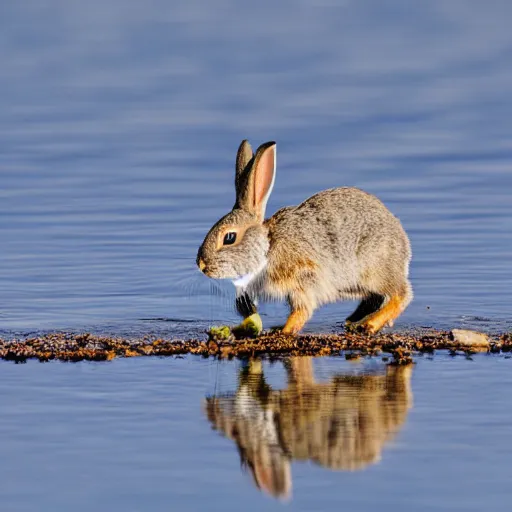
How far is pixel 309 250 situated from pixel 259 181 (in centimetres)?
64

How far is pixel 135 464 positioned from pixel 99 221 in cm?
808

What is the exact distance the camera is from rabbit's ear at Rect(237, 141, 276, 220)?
11711 millimetres

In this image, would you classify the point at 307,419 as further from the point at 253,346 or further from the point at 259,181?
the point at 259,181

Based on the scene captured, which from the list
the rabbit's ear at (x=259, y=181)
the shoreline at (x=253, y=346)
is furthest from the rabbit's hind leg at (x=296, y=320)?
the rabbit's ear at (x=259, y=181)

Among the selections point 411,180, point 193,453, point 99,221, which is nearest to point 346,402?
point 193,453

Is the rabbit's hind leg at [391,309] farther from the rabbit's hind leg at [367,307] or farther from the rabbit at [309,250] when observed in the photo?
the rabbit's hind leg at [367,307]

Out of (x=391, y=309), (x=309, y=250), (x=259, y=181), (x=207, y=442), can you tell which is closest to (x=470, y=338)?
(x=391, y=309)

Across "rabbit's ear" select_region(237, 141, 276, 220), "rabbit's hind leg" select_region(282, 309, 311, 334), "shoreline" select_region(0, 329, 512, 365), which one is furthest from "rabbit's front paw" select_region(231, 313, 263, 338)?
"rabbit's ear" select_region(237, 141, 276, 220)

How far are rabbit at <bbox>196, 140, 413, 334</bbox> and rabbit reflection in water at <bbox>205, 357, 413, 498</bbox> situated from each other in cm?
189

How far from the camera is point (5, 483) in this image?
7.14m

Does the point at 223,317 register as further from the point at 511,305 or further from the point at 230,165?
the point at 230,165

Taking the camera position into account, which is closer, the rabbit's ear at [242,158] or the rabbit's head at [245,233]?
the rabbit's head at [245,233]

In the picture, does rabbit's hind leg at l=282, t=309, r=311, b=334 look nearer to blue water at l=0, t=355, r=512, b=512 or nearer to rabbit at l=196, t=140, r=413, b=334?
rabbit at l=196, t=140, r=413, b=334

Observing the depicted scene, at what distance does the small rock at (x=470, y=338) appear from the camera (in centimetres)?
1036
